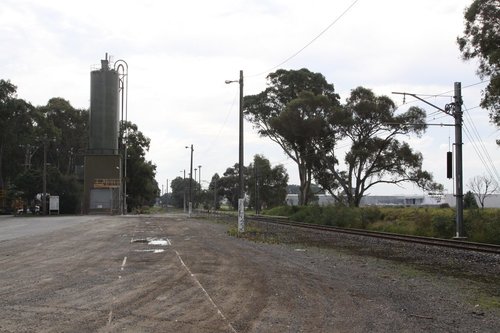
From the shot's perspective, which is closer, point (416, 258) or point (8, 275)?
point (8, 275)

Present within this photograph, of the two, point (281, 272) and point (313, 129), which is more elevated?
point (313, 129)

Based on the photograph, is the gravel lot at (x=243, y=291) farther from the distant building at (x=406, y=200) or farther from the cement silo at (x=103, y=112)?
the distant building at (x=406, y=200)

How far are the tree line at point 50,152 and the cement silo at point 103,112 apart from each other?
6967 mm

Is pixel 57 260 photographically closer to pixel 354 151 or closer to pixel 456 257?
pixel 456 257

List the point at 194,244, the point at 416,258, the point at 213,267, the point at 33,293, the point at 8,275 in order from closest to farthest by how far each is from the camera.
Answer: the point at 33,293, the point at 8,275, the point at 213,267, the point at 416,258, the point at 194,244

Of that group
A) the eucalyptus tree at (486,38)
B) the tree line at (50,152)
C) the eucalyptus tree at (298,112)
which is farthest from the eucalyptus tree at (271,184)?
the eucalyptus tree at (486,38)

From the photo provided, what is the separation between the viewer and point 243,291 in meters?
10.9

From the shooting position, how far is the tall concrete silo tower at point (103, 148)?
79.8m

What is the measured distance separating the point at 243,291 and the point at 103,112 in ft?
251

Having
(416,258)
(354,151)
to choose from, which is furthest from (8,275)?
(354,151)

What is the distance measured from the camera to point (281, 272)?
45.8ft

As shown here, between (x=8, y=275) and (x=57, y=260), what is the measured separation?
11.0ft

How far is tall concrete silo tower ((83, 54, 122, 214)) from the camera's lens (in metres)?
79.8

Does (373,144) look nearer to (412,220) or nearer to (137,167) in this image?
(412,220)
